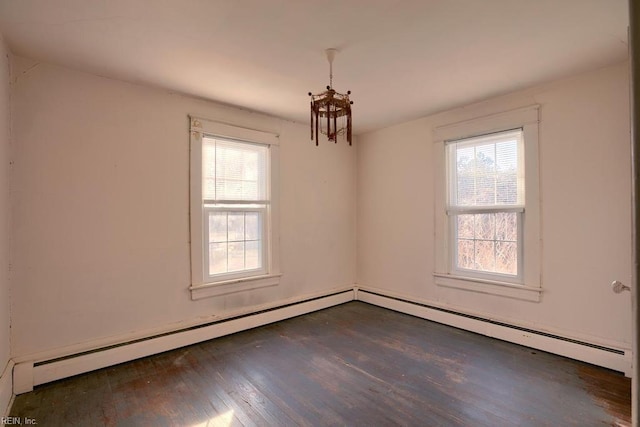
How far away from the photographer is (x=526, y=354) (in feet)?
9.64

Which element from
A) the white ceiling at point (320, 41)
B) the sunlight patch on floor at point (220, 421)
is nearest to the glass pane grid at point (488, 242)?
the white ceiling at point (320, 41)

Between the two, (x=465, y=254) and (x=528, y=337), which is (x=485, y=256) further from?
(x=528, y=337)

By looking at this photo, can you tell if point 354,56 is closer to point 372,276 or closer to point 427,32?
point 427,32

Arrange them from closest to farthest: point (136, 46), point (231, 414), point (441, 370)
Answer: point (231, 414) → point (136, 46) → point (441, 370)

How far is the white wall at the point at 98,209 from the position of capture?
2.48 m

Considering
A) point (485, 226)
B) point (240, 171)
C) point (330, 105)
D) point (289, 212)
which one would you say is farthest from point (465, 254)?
point (240, 171)

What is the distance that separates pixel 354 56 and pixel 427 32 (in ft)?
1.79

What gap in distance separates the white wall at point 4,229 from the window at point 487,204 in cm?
396

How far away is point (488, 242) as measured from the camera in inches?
139

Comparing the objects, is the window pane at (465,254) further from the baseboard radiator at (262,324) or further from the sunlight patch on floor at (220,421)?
the sunlight patch on floor at (220,421)

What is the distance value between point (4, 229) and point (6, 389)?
3.47 feet

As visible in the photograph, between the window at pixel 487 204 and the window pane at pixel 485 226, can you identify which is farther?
the window pane at pixel 485 226

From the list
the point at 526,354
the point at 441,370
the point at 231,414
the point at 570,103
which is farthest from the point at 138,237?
the point at 570,103

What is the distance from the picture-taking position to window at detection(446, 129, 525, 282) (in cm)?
329
